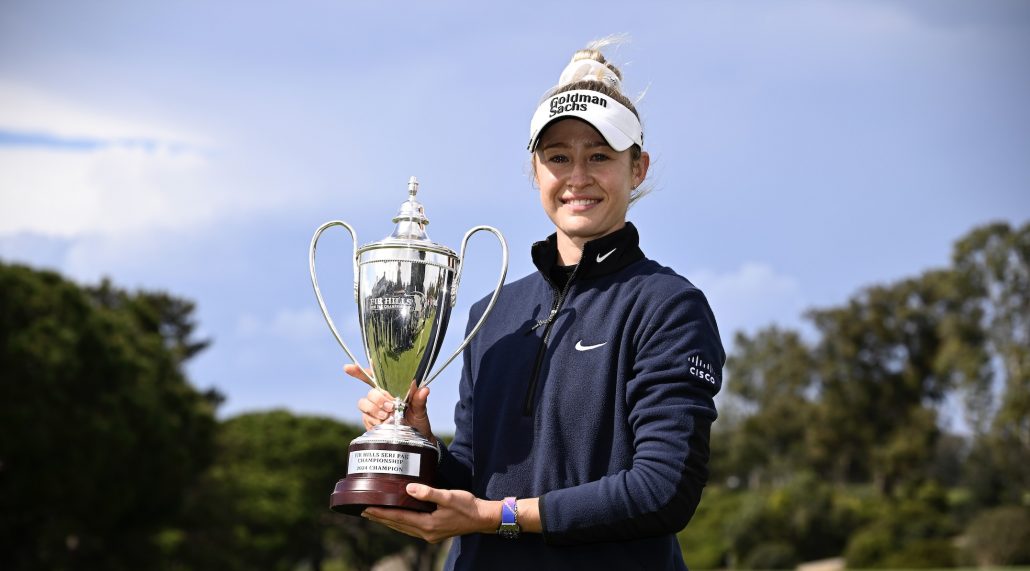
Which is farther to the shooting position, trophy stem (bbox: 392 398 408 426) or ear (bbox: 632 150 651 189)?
ear (bbox: 632 150 651 189)

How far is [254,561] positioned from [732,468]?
104ft

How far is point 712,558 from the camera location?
46531 millimetres

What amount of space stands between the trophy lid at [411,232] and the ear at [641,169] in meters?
0.65

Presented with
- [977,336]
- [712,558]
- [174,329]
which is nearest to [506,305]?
[712,558]

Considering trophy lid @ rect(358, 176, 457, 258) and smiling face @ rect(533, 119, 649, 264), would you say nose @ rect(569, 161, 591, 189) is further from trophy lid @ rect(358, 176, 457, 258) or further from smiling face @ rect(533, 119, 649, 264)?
trophy lid @ rect(358, 176, 457, 258)

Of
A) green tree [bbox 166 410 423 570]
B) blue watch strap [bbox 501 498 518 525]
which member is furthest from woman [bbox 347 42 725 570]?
green tree [bbox 166 410 423 570]

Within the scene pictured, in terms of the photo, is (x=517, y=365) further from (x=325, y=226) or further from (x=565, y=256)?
(x=325, y=226)

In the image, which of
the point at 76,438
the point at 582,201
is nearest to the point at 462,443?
the point at 582,201

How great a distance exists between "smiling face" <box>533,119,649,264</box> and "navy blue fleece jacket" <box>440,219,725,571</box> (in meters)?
0.07

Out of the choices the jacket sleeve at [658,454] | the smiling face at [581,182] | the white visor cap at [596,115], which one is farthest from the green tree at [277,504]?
the jacket sleeve at [658,454]

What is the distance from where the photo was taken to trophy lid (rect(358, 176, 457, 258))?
3602mm

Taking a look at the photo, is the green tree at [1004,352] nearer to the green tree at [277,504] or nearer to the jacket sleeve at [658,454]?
the green tree at [277,504]

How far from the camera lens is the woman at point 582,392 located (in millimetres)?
2980

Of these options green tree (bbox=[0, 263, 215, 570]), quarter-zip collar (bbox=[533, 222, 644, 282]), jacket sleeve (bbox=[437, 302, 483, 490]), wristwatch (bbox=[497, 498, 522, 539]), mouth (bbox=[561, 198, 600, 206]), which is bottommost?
wristwatch (bbox=[497, 498, 522, 539])
